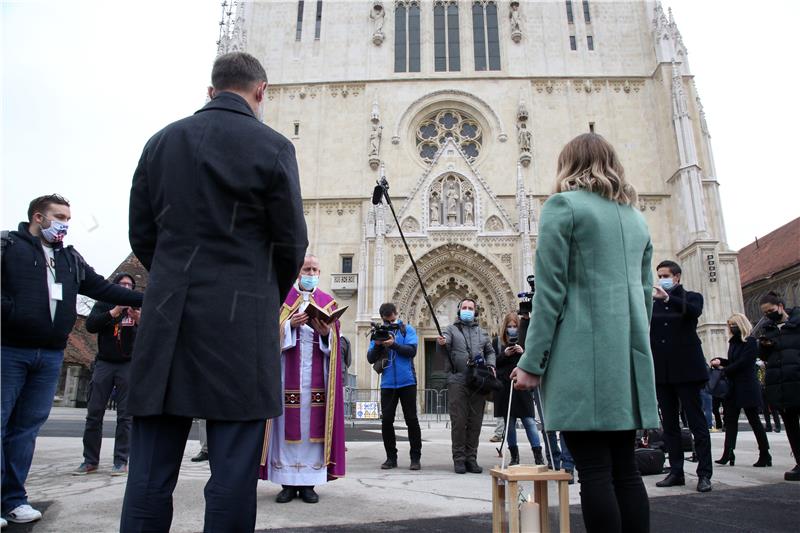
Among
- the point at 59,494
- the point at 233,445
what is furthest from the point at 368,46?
the point at 233,445

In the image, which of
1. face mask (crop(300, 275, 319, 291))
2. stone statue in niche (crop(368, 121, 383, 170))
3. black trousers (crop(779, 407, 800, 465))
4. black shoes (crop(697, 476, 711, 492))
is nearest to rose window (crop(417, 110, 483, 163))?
stone statue in niche (crop(368, 121, 383, 170))

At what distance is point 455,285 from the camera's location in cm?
2167

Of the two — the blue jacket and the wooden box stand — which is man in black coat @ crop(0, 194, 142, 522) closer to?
the wooden box stand

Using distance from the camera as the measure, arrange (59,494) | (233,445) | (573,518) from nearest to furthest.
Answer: (233,445) → (573,518) → (59,494)

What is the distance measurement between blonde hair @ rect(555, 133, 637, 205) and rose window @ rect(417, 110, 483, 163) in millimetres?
21718

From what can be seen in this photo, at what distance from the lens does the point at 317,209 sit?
2352 centimetres

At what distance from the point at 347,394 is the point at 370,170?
10516mm

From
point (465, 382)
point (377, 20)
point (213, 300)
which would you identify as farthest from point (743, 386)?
point (377, 20)

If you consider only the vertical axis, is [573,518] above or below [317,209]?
below

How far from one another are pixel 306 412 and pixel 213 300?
2708 millimetres

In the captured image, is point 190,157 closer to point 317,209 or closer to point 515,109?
point 317,209

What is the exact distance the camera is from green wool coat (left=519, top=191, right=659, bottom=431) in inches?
93.4

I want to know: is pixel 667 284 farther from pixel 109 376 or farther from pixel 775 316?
pixel 109 376

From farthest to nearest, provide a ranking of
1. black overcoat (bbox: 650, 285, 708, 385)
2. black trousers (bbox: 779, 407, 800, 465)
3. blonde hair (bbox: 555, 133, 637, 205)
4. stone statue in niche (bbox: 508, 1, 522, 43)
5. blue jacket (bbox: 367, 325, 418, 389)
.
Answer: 1. stone statue in niche (bbox: 508, 1, 522, 43)
2. blue jacket (bbox: 367, 325, 418, 389)
3. black trousers (bbox: 779, 407, 800, 465)
4. black overcoat (bbox: 650, 285, 708, 385)
5. blonde hair (bbox: 555, 133, 637, 205)
